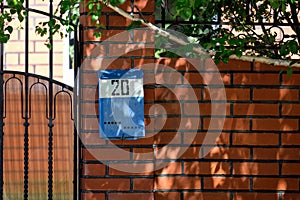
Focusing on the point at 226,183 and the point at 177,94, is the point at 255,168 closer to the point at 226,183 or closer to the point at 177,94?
the point at 226,183

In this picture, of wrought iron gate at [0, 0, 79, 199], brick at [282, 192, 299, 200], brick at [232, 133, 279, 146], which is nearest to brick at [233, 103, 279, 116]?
brick at [232, 133, 279, 146]

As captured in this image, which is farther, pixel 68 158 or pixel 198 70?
pixel 68 158

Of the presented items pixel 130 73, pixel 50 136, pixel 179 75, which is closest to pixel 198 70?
pixel 179 75

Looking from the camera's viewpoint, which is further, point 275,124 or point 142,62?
point 275,124

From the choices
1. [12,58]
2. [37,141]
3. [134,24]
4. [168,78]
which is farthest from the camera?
[12,58]

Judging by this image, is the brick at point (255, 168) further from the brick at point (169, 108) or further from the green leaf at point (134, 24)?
the green leaf at point (134, 24)

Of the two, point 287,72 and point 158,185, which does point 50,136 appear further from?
point 287,72

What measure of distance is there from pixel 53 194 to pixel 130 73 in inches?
36.1

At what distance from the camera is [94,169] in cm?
346

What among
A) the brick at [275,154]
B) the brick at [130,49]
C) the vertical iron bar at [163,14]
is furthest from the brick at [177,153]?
the vertical iron bar at [163,14]

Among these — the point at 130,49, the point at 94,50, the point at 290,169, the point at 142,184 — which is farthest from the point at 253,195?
the point at 94,50

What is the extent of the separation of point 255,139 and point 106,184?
84 cm

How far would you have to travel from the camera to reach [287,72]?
3.38 meters

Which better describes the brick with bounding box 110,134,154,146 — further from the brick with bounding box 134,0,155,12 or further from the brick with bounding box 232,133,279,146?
the brick with bounding box 134,0,155,12
